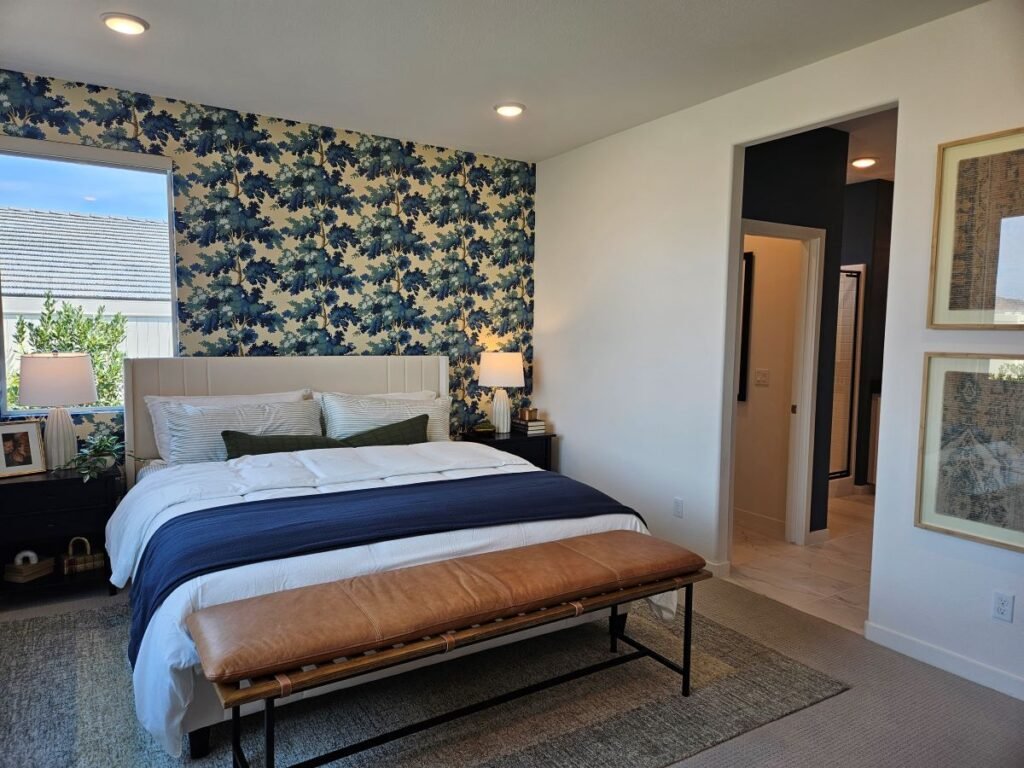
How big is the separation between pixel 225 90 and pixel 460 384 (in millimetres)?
2456

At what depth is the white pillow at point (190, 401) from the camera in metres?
3.59

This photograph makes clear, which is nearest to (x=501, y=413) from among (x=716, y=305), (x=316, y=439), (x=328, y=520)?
(x=316, y=439)

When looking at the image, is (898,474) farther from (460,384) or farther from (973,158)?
(460,384)

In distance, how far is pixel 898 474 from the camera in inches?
115

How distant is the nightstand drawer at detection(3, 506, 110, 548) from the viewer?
10.5ft

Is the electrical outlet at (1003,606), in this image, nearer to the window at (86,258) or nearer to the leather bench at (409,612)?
the leather bench at (409,612)

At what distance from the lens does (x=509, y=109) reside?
3.86 m

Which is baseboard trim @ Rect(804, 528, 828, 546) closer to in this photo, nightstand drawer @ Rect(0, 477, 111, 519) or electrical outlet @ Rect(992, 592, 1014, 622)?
electrical outlet @ Rect(992, 592, 1014, 622)

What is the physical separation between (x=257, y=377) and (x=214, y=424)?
607mm

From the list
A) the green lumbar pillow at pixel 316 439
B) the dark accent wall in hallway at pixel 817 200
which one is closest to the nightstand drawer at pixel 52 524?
the green lumbar pillow at pixel 316 439

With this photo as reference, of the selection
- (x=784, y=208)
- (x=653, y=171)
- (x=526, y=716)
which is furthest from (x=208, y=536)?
(x=784, y=208)

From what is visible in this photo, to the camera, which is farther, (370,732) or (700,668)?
(700,668)

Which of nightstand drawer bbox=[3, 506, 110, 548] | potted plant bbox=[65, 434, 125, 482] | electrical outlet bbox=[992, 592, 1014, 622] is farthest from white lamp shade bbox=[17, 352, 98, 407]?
electrical outlet bbox=[992, 592, 1014, 622]

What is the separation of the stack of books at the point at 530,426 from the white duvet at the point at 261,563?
3.79 ft
